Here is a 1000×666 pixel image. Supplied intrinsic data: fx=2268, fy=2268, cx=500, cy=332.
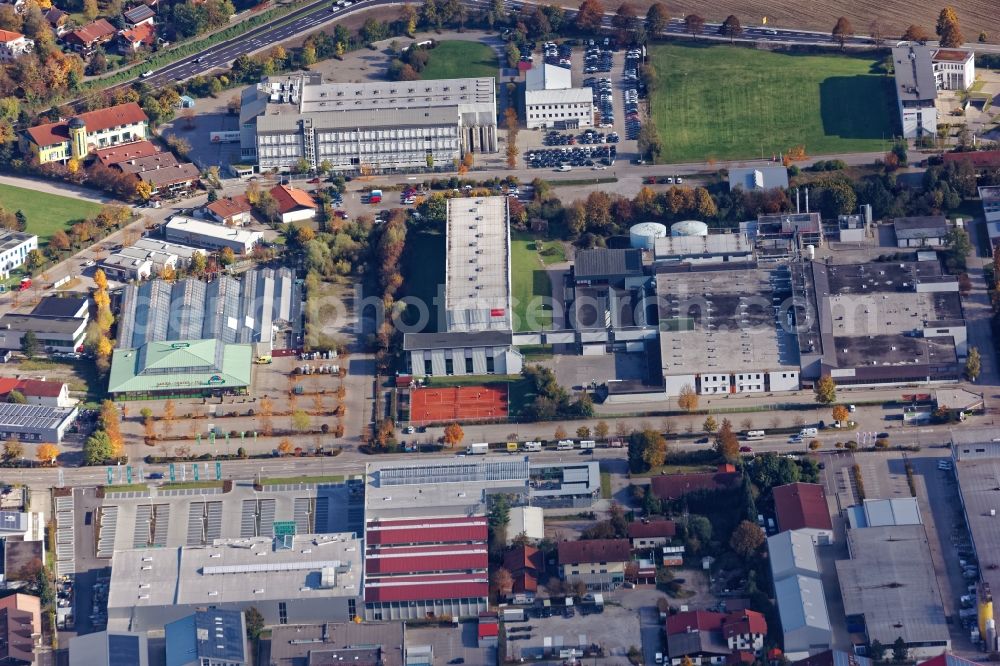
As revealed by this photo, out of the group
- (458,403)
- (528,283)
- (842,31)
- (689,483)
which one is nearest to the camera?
(689,483)

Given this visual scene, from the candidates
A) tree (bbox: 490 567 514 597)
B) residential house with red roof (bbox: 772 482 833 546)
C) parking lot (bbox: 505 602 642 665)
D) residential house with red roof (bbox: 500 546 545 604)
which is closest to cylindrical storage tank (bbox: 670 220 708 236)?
residential house with red roof (bbox: 772 482 833 546)

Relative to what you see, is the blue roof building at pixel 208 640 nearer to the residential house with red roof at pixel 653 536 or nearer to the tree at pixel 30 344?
the residential house with red roof at pixel 653 536

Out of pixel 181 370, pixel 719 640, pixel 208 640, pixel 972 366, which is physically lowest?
pixel 719 640

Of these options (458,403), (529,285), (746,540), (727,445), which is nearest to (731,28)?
(529,285)

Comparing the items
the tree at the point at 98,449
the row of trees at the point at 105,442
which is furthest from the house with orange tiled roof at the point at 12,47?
the tree at the point at 98,449

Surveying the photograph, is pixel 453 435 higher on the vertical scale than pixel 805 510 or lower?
higher

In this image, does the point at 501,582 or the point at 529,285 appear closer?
the point at 501,582

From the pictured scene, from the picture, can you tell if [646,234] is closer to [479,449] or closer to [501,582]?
[479,449]

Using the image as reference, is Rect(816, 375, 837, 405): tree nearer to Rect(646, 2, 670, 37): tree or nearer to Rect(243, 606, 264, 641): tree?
Rect(243, 606, 264, 641): tree
